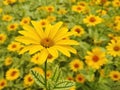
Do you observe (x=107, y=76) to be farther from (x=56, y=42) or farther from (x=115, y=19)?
(x=56, y=42)

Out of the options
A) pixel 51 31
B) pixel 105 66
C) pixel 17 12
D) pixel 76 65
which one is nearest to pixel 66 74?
pixel 76 65

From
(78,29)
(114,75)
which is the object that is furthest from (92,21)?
(114,75)

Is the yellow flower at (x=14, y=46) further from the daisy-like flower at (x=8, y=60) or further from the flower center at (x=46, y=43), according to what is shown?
the flower center at (x=46, y=43)

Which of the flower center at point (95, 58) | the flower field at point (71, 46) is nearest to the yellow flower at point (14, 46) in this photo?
the flower field at point (71, 46)

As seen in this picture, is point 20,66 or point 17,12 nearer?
point 20,66

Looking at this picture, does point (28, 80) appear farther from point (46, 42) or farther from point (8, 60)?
point (46, 42)

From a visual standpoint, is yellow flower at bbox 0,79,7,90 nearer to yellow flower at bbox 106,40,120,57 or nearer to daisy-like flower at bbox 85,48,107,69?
daisy-like flower at bbox 85,48,107,69

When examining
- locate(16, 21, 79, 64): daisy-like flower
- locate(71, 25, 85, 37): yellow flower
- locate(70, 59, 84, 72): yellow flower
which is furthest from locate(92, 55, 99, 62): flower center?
locate(16, 21, 79, 64): daisy-like flower

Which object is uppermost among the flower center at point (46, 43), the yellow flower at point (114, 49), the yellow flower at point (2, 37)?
the yellow flower at point (2, 37)
